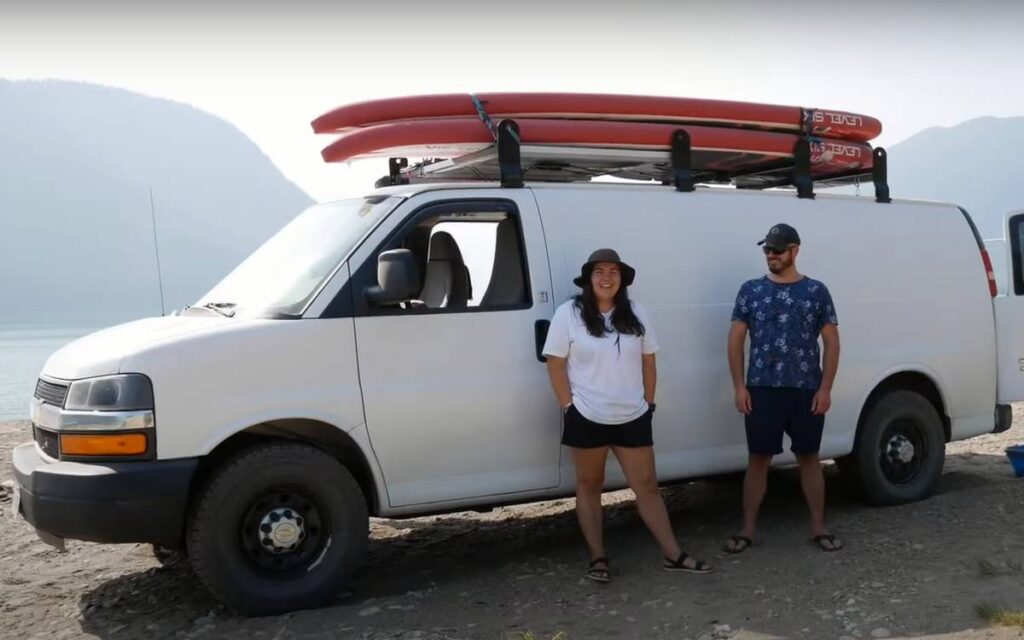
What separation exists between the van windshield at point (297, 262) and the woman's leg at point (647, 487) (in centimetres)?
184

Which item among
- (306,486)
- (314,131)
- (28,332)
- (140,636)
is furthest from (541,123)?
(28,332)

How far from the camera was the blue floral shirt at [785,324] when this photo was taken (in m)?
6.11

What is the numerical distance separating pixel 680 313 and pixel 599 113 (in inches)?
52.9

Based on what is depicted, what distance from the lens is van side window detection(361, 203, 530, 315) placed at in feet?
18.9

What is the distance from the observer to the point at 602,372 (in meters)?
5.56

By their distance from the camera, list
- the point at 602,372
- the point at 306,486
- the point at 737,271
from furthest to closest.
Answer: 1. the point at 737,271
2. the point at 602,372
3. the point at 306,486

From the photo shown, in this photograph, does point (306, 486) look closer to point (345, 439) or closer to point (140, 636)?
point (345, 439)

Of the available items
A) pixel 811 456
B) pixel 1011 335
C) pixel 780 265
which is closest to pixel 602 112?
pixel 780 265

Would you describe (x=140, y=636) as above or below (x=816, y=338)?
below

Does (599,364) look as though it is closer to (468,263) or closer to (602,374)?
(602,374)

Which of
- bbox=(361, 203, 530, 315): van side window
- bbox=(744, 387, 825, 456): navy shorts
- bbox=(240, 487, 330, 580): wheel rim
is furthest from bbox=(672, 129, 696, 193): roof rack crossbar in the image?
bbox=(240, 487, 330, 580): wheel rim

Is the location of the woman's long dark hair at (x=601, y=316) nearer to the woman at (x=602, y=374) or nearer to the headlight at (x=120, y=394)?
the woman at (x=602, y=374)

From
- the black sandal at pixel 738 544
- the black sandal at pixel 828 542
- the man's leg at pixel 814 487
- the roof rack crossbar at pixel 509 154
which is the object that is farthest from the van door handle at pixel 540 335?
the black sandal at pixel 828 542

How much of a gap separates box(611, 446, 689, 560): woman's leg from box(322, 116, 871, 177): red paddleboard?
191 centimetres
